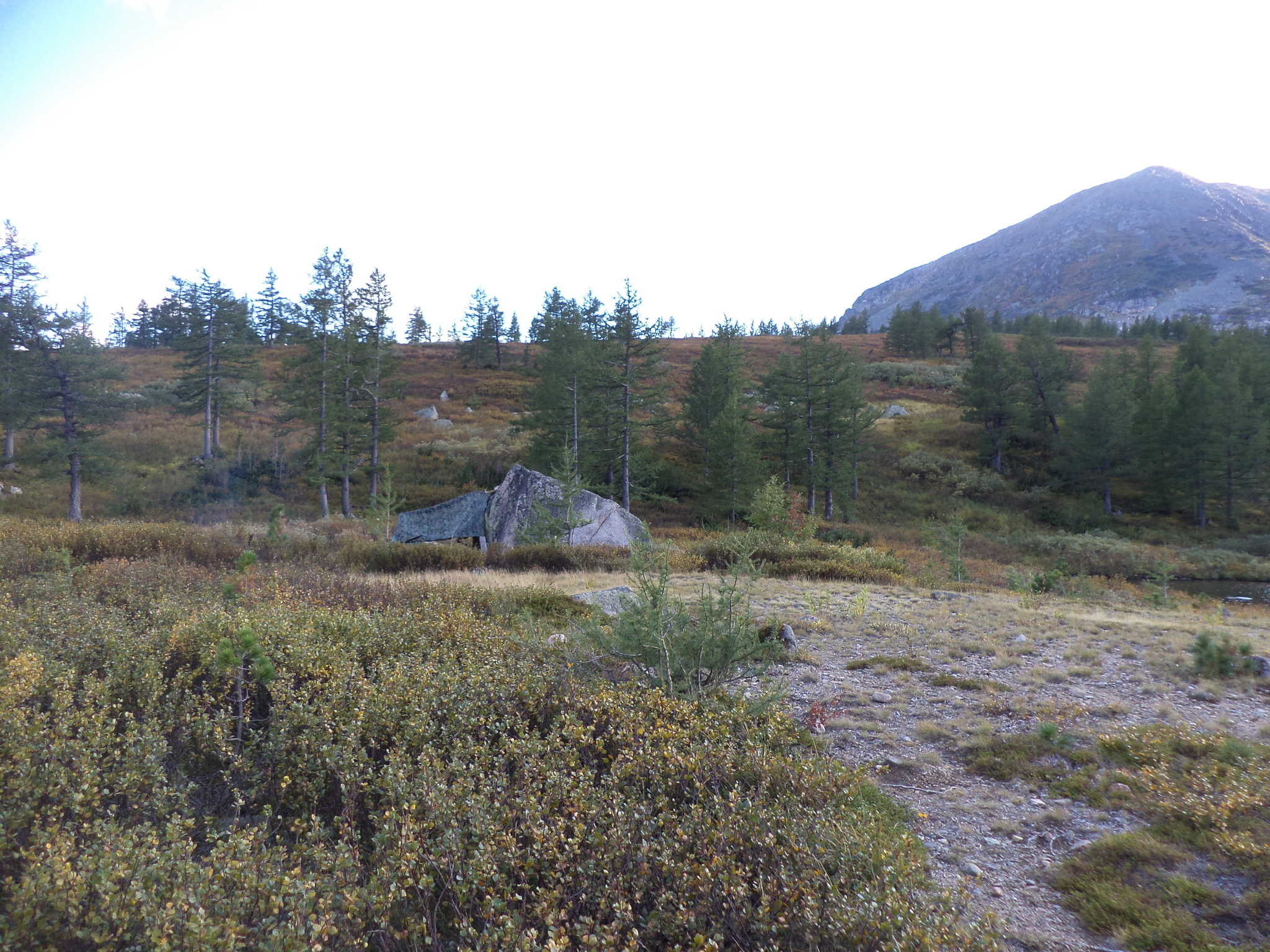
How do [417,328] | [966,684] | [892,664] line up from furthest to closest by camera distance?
[417,328] < [892,664] < [966,684]

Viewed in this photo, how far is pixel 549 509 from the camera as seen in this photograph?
1916 cm

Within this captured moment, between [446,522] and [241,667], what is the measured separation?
60.0ft

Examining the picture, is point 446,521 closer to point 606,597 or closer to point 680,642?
point 606,597

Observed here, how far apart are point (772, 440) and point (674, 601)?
1212 inches

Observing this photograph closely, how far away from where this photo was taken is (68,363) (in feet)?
82.1

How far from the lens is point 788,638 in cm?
734

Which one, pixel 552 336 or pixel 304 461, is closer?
pixel 304 461

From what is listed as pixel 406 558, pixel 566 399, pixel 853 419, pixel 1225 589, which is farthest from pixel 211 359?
pixel 1225 589

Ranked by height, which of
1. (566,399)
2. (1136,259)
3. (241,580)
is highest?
(1136,259)

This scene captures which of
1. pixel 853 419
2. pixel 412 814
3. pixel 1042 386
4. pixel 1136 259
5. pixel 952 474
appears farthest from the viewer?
pixel 1136 259

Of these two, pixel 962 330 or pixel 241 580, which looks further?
pixel 962 330

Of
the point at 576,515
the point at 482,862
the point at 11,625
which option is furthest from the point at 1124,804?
the point at 576,515

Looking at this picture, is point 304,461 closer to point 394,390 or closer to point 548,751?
point 394,390

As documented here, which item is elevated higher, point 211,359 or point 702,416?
point 211,359
